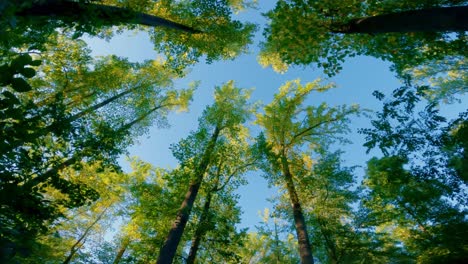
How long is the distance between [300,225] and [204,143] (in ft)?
17.0

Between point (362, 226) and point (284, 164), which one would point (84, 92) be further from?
point (362, 226)

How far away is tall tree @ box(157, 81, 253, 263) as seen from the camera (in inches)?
344

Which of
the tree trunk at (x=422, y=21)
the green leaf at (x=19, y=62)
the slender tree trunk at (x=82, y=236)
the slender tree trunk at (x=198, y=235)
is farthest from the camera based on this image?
the slender tree trunk at (x=82, y=236)

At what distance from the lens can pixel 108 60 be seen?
547 inches

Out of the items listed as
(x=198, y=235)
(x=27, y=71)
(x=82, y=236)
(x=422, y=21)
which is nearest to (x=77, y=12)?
(x=27, y=71)

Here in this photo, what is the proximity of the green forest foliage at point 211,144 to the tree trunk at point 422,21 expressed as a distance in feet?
3.10

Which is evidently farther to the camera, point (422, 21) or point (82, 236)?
point (82, 236)

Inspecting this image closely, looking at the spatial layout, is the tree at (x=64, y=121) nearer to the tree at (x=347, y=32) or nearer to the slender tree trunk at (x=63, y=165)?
the slender tree trunk at (x=63, y=165)

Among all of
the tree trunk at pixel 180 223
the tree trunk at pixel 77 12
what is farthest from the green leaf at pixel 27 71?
the tree trunk at pixel 180 223

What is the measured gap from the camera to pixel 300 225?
10.6 m

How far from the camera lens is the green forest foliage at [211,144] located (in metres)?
4.81

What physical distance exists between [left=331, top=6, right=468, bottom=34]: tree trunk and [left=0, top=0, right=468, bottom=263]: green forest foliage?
94 cm

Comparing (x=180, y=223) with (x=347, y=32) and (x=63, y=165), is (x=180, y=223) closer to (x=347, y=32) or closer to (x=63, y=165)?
(x=63, y=165)

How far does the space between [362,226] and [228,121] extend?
24.6 feet
